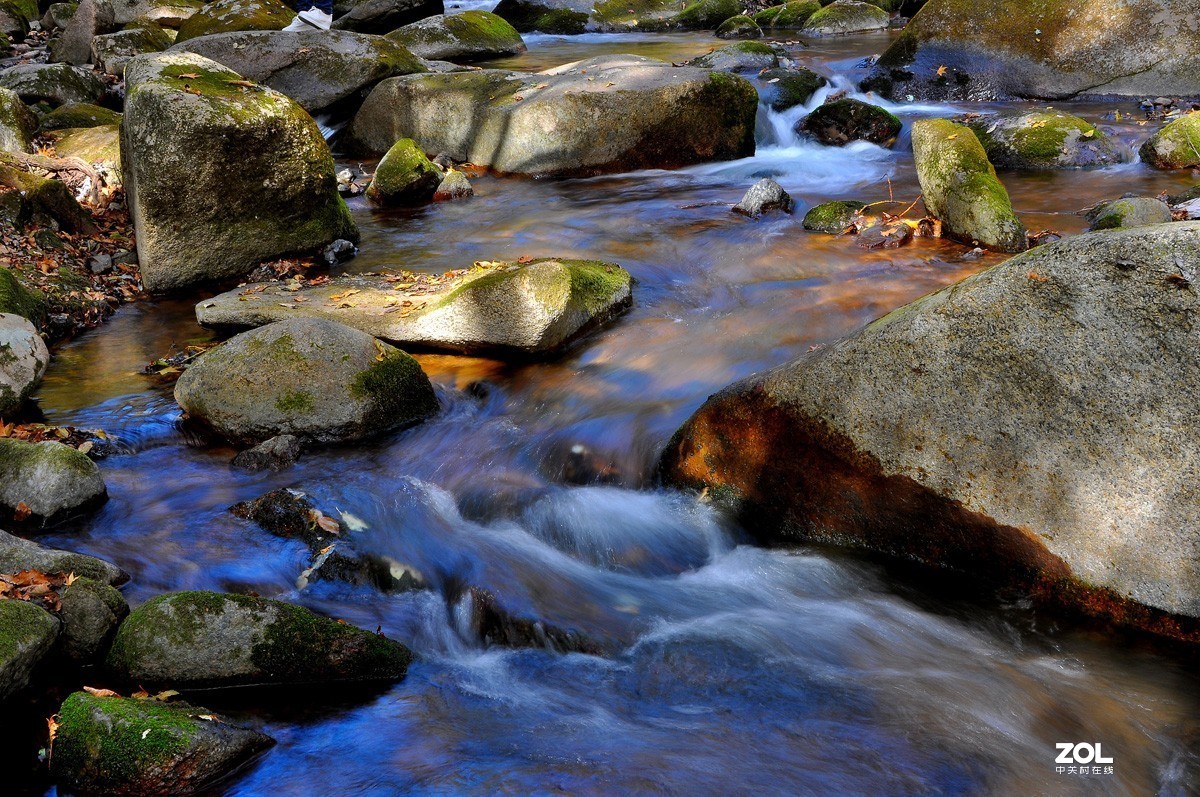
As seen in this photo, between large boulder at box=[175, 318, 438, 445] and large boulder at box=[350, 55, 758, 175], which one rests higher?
large boulder at box=[350, 55, 758, 175]

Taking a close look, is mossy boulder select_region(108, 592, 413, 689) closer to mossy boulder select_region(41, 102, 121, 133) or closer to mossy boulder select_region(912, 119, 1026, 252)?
mossy boulder select_region(912, 119, 1026, 252)

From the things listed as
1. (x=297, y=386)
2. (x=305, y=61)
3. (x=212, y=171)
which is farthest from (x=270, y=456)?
(x=305, y=61)

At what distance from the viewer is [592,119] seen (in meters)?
11.9

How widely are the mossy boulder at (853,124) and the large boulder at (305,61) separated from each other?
21.4 feet

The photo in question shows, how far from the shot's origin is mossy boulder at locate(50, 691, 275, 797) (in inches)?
125

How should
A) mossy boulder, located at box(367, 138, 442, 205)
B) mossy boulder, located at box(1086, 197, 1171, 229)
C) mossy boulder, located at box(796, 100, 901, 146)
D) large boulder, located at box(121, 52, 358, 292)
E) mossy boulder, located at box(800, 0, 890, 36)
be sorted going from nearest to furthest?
large boulder, located at box(121, 52, 358, 292)
mossy boulder, located at box(1086, 197, 1171, 229)
mossy boulder, located at box(367, 138, 442, 205)
mossy boulder, located at box(796, 100, 901, 146)
mossy boulder, located at box(800, 0, 890, 36)

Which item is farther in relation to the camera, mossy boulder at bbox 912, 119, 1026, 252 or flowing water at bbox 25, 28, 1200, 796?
mossy boulder at bbox 912, 119, 1026, 252

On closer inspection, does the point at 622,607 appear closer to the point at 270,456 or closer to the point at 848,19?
the point at 270,456

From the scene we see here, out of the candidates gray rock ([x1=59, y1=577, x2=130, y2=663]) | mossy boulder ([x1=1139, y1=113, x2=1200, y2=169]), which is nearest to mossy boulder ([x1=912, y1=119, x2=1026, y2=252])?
mossy boulder ([x1=1139, y1=113, x2=1200, y2=169])

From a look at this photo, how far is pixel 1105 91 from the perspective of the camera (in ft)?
46.4

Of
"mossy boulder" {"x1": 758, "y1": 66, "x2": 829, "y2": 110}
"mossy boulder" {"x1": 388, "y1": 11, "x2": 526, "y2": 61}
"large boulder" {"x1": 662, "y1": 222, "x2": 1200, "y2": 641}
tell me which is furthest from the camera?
"mossy boulder" {"x1": 388, "y1": 11, "x2": 526, "y2": 61}

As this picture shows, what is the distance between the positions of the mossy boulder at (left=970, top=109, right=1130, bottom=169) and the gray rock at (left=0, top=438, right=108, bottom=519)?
10595 mm

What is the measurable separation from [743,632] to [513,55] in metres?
18.1

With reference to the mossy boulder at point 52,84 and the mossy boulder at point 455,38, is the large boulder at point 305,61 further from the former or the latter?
the mossy boulder at point 455,38
